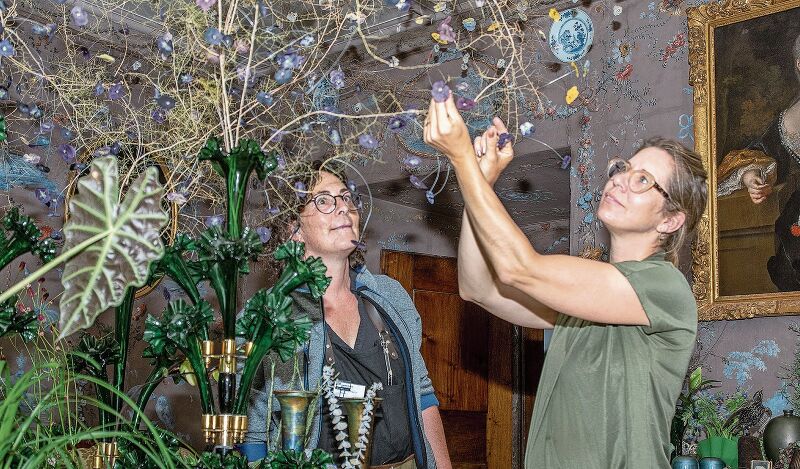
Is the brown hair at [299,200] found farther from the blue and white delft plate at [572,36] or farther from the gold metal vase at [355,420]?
the blue and white delft plate at [572,36]

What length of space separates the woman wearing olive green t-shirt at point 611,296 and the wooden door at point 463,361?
11.7 ft

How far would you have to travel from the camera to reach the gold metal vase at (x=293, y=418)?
121 centimetres

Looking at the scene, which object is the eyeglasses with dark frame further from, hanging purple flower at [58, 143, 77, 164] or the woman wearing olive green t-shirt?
hanging purple flower at [58, 143, 77, 164]

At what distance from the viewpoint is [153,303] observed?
5.06 m

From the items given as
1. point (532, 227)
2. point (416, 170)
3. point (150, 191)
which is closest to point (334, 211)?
point (150, 191)

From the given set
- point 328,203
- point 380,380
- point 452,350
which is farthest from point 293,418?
point 452,350

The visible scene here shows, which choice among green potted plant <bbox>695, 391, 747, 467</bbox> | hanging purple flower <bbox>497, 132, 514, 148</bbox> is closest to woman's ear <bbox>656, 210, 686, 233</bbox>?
hanging purple flower <bbox>497, 132, 514, 148</bbox>

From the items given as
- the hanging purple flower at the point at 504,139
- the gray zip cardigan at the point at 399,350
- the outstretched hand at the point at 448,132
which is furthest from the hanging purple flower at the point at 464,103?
the gray zip cardigan at the point at 399,350

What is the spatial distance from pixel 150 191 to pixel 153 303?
4459 mm

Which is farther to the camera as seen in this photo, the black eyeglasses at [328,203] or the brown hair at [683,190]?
the black eyeglasses at [328,203]

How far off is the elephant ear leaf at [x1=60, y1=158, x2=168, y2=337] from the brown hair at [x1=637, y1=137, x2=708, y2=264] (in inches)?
42.4

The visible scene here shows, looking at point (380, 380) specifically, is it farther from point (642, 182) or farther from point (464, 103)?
point (464, 103)

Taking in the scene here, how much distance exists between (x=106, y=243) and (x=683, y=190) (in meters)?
1.14

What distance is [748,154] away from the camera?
361 cm
